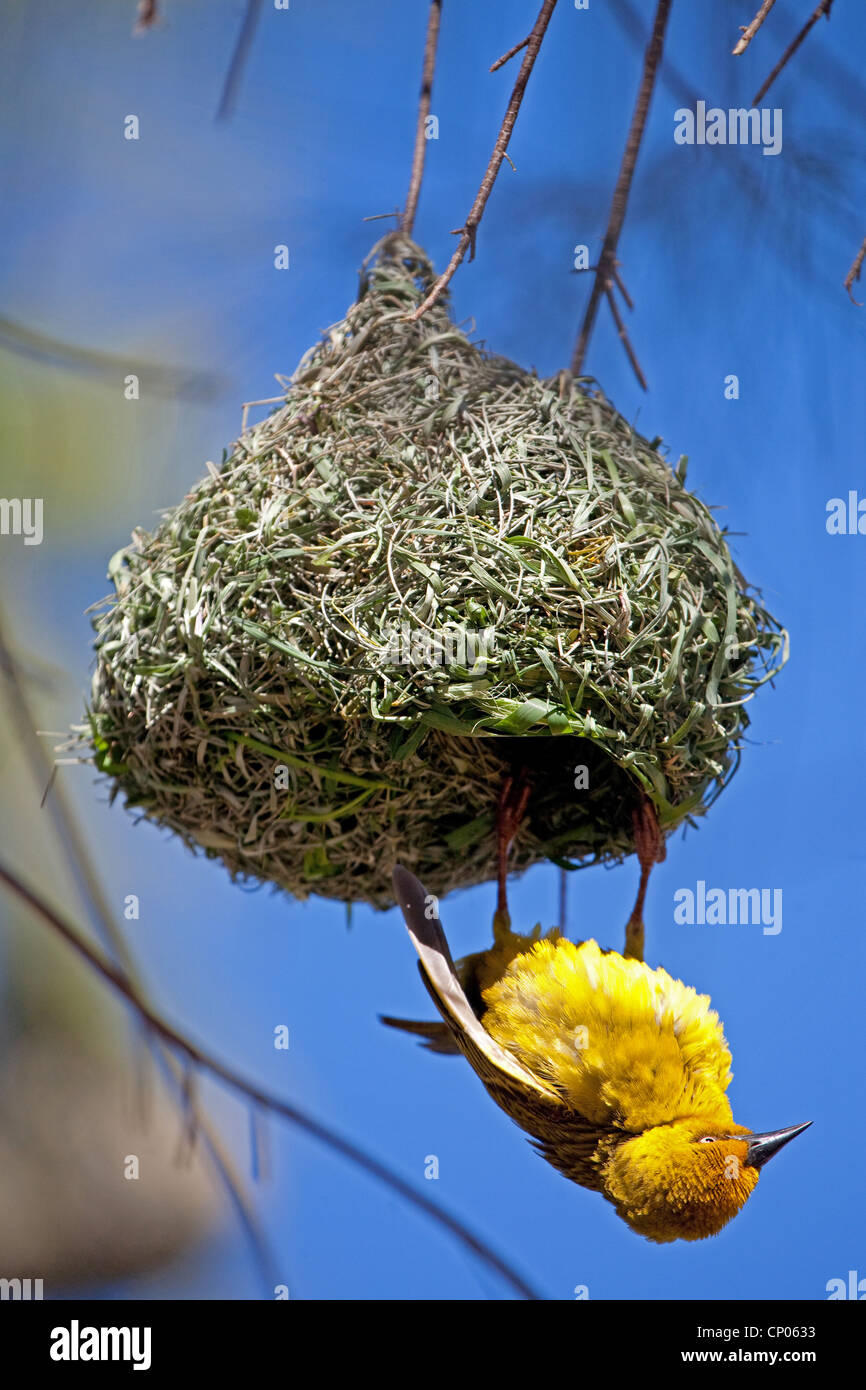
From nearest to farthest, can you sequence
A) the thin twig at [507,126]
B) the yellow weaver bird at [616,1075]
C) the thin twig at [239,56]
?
the thin twig at [507,126] < the yellow weaver bird at [616,1075] < the thin twig at [239,56]

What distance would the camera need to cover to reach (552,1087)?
1150 mm

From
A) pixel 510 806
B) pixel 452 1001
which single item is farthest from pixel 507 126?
pixel 452 1001

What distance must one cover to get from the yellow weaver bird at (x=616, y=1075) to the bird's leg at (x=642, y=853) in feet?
0.23

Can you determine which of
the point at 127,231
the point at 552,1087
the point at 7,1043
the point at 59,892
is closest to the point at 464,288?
the point at 127,231

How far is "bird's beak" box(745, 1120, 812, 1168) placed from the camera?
1.09 metres

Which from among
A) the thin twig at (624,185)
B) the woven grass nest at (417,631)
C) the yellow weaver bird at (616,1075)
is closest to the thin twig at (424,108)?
the woven grass nest at (417,631)

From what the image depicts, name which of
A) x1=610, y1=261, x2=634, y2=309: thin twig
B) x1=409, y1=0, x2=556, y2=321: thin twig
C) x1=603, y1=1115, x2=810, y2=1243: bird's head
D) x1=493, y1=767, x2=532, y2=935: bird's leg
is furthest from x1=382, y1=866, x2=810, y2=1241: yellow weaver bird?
x1=610, y1=261, x2=634, y2=309: thin twig

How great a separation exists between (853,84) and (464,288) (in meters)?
0.53

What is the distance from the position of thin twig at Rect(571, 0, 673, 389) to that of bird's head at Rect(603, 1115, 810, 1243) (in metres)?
0.81

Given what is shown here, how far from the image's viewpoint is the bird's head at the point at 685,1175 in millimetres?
1056

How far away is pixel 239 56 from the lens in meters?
1.65

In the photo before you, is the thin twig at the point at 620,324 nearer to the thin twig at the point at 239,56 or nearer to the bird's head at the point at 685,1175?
the thin twig at the point at 239,56

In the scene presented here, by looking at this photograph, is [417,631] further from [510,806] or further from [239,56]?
[239,56]
